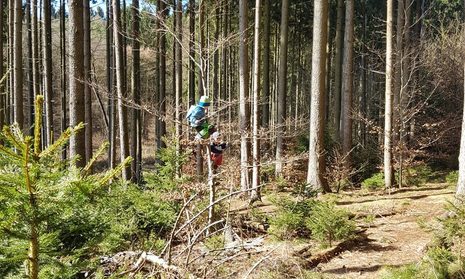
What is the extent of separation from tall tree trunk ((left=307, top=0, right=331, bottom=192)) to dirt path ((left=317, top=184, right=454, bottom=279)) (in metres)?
1.01

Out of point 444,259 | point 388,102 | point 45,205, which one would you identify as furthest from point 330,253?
point 388,102

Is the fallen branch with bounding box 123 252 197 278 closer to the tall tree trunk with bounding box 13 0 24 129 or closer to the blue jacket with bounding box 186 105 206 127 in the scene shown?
the blue jacket with bounding box 186 105 206 127

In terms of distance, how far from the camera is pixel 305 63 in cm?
3697

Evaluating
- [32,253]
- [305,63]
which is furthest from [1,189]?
[305,63]

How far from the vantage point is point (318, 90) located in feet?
33.6

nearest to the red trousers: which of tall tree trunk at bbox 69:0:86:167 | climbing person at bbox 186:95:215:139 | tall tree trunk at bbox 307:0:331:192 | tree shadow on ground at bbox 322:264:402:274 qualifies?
climbing person at bbox 186:95:215:139

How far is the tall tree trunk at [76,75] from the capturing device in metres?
6.13

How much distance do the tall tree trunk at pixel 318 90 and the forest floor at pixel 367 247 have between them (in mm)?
899

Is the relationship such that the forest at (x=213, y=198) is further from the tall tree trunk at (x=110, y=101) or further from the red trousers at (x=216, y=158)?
the tall tree trunk at (x=110, y=101)

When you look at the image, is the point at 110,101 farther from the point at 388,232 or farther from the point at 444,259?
the point at 444,259

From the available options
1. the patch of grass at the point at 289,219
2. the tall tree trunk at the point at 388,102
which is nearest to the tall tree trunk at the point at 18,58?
the patch of grass at the point at 289,219

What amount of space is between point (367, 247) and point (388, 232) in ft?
2.92

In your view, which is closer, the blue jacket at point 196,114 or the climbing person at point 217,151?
the blue jacket at point 196,114

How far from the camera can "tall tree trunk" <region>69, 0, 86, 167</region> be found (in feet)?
20.1
